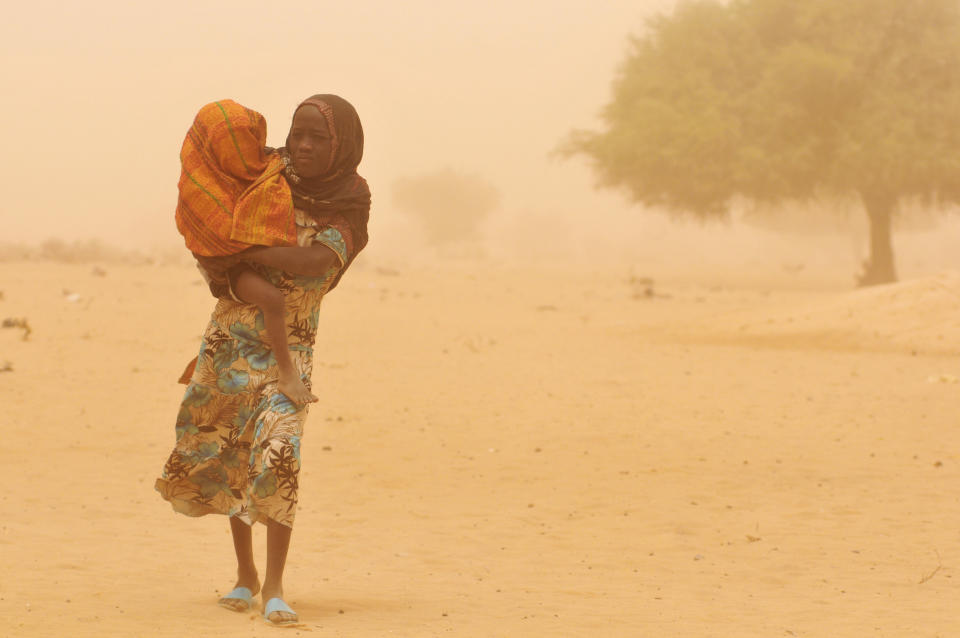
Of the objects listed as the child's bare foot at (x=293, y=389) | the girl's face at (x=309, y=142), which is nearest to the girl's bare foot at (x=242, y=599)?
the child's bare foot at (x=293, y=389)

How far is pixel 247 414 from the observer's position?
4.52m

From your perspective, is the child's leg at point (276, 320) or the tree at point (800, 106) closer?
the child's leg at point (276, 320)

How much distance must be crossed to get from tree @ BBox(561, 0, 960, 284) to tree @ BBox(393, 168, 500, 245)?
37.3m

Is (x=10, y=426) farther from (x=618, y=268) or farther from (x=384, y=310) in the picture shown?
(x=618, y=268)

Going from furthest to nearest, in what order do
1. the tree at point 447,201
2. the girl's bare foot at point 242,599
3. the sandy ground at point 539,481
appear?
the tree at point 447,201, the sandy ground at point 539,481, the girl's bare foot at point 242,599

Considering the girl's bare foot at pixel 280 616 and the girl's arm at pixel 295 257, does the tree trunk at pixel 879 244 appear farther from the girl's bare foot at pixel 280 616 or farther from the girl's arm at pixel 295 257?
the girl's bare foot at pixel 280 616

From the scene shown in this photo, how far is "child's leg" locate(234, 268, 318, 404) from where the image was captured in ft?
14.2

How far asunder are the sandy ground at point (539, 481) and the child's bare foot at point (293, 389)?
80 centimetres

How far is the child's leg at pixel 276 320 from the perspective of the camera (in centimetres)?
432

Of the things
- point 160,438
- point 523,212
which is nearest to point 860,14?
point 160,438

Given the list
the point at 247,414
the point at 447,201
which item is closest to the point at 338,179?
the point at 247,414

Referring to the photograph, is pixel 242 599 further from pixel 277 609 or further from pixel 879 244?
pixel 879 244

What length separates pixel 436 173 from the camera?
226ft

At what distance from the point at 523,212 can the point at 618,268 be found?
1836 inches
